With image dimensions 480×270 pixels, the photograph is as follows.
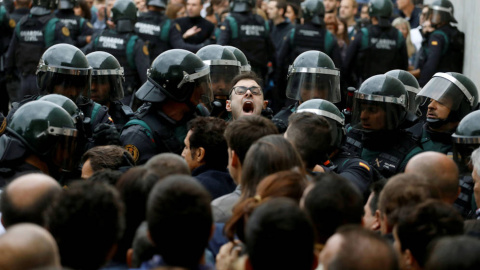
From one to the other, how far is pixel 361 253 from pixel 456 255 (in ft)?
1.11

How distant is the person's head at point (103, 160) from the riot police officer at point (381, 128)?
6.41 feet

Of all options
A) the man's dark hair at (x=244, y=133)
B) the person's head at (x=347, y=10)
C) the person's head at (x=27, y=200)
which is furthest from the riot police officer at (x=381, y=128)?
the person's head at (x=347, y=10)

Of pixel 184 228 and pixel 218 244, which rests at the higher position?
pixel 184 228

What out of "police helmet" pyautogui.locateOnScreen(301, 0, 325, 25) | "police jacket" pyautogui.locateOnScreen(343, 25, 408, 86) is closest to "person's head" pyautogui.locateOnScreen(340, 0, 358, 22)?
"police helmet" pyautogui.locateOnScreen(301, 0, 325, 25)

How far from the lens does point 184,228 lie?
3191mm

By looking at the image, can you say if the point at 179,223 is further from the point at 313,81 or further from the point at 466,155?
the point at 313,81

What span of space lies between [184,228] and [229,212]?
1087 mm

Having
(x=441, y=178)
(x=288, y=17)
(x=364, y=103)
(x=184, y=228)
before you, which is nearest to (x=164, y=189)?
(x=184, y=228)

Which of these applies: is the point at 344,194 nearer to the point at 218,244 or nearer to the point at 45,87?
the point at 218,244

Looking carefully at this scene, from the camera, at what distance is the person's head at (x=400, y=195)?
12.7 feet

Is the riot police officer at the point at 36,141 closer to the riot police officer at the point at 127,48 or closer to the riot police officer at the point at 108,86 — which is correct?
the riot police officer at the point at 108,86

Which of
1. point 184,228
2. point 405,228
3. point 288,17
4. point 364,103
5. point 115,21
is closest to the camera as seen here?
point 184,228

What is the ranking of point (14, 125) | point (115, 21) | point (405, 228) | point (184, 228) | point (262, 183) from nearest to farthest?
1. point (184, 228)
2. point (405, 228)
3. point (262, 183)
4. point (14, 125)
5. point (115, 21)

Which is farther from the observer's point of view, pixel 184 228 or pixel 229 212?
pixel 229 212
